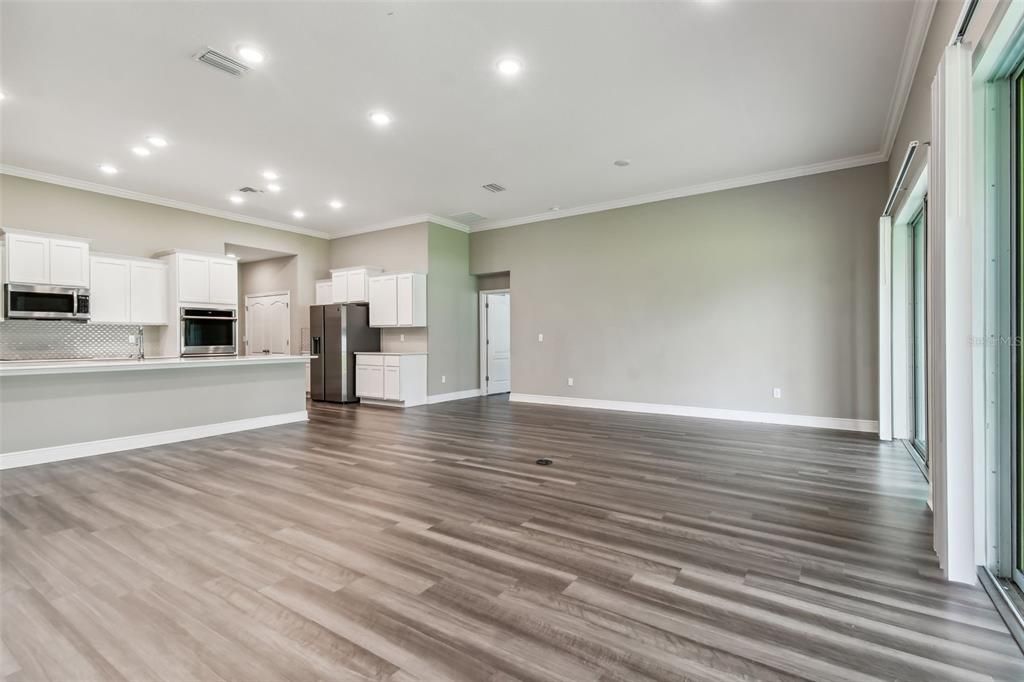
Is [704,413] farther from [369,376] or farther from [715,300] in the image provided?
[369,376]

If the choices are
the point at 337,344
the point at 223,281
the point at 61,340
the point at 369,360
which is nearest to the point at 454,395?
the point at 369,360

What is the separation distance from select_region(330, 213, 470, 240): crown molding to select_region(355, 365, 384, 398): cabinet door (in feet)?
8.68

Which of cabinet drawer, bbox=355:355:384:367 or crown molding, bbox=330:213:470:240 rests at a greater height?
crown molding, bbox=330:213:470:240

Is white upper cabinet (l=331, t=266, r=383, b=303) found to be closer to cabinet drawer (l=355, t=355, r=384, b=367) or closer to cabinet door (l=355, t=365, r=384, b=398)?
cabinet drawer (l=355, t=355, r=384, b=367)

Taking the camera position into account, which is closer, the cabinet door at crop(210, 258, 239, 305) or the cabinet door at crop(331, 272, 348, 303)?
the cabinet door at crop(210, 258, 239, 305)

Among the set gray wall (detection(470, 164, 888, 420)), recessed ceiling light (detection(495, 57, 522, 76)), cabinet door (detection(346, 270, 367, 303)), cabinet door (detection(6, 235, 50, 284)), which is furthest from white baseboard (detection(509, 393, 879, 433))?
cabinet door (detection(6, 235, 50, 284))

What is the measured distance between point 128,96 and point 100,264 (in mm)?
3238

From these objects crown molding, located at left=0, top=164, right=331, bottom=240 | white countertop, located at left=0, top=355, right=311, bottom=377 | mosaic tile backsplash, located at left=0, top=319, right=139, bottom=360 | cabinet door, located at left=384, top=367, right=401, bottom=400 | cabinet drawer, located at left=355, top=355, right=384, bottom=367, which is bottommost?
cabinet door, located at left=384, top=367, right=401, bottom=400

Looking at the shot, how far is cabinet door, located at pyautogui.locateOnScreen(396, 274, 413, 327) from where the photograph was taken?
810 centimetres

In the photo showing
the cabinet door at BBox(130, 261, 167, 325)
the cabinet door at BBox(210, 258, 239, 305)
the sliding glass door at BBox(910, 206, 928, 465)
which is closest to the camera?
the sliding glass door at BBox(910, 206, 928, 465)

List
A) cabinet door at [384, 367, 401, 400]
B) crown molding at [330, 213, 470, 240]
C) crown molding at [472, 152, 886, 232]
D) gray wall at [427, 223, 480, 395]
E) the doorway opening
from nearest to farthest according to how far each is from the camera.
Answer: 1. crown molding at [472, 152, 886, 232]
2. cabinet door at [384, 367, 401, 400]
3. crown molding at [330, 213, 470, 240]
4. gray wall at [427, 223, 480, 395]
5. the doorway opening

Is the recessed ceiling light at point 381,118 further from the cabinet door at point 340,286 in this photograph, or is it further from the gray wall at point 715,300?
the cabinet door at point 340,286

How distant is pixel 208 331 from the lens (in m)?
7.28

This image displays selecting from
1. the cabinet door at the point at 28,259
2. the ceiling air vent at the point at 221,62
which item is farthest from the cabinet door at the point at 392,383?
the ceiling air vent at the point at 221,62
